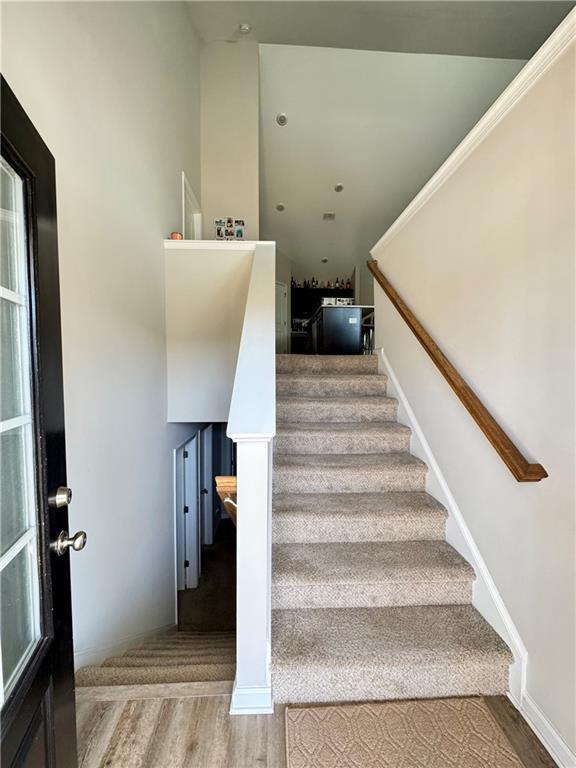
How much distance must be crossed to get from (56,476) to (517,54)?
19.9 ft

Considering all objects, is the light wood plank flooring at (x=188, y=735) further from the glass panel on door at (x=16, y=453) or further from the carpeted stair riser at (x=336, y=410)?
the carpeted stair riser at (x=336, y=410)

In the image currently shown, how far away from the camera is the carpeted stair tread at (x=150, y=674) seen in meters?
1.51

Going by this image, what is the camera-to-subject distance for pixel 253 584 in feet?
4.34

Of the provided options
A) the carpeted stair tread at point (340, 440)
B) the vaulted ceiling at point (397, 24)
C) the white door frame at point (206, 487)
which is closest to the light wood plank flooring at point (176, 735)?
the carpeted stair tread at point (340, 440)

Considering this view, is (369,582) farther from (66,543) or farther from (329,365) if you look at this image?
(329,365)

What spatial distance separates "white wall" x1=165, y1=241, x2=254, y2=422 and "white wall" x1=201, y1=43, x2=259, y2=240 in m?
1.60

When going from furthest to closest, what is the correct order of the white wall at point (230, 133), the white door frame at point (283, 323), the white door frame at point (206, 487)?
the white door frame at point (283, 323), the white door frame at point (206, 487), the white wall at point (230, 133)

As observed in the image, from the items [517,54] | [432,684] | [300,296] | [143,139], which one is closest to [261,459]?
[432,684]

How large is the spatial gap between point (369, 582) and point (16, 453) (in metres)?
1.49

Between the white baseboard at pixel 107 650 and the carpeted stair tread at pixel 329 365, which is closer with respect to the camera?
the white baseboard at pixel 107 650

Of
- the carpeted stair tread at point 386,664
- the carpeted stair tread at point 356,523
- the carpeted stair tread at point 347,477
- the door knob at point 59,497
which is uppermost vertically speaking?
the door knob at point 59,497

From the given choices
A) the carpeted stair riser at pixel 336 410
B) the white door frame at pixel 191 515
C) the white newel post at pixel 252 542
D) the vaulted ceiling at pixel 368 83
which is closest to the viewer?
the white newel post at pixel 252 542

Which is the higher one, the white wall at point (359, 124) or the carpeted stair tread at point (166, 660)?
the white wall at point (359, 124)

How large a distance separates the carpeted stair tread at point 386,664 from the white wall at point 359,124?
5.66 meters
